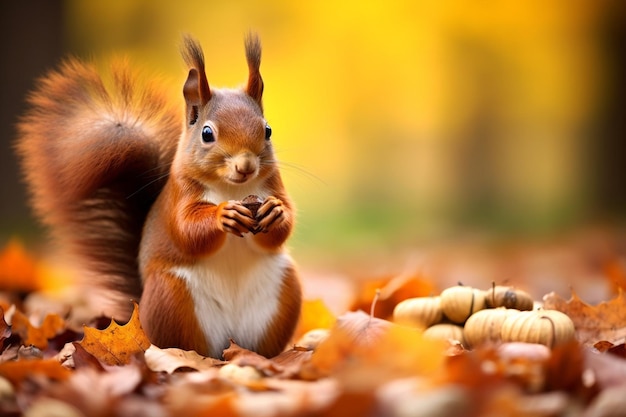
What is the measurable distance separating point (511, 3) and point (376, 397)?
454 cm

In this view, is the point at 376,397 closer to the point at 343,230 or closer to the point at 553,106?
the point at 343,230

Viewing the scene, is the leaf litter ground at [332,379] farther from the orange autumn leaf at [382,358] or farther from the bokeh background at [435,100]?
the bokeh background at [435,100]

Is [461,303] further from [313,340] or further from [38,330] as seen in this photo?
[38,330]

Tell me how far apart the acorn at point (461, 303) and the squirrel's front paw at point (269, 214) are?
0.38 meters

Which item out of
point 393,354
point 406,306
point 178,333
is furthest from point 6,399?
point 406,306

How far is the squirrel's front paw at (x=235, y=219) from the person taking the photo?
1243 millimetres

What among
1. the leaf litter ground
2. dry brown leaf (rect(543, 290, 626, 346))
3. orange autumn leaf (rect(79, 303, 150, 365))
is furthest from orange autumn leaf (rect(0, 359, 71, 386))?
dry brown leaf (rect(543, 290, 626, 346))

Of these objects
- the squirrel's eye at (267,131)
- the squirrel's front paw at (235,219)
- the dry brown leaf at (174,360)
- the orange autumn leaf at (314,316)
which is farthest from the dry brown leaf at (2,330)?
the orange autumn leaf at (314,316)

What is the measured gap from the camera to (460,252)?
4.20 meters

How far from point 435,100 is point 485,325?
13.0ft

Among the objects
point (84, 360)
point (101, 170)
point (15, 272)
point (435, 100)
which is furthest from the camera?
point (435, 100)

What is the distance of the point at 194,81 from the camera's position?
1.38m

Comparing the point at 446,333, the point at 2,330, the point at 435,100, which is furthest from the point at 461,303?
the point at 435,100

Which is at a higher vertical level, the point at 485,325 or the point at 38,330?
the point at 485,325
